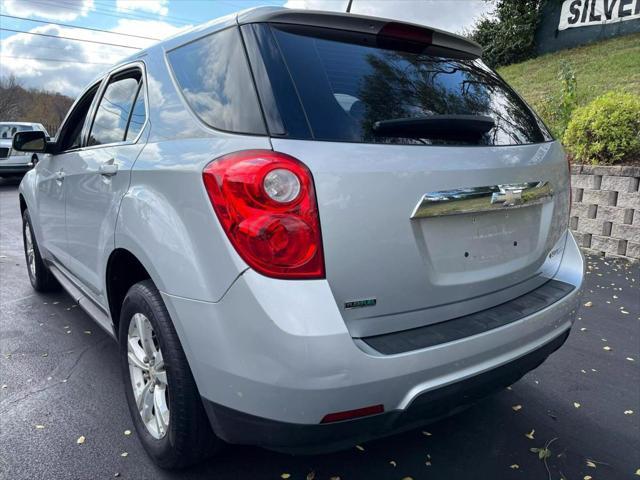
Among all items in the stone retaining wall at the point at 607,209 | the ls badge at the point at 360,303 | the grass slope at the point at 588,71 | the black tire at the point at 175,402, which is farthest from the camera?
the grass slope at the point at 588,71

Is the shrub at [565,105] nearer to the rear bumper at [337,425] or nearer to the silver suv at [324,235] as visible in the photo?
the silver suv at [324,235]

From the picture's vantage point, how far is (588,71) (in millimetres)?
12406

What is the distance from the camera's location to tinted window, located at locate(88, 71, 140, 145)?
2.65 metres

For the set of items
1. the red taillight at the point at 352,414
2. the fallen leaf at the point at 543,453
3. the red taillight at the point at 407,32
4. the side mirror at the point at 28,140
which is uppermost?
the red taillight at the point at 407,32

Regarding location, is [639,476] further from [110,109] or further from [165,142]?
[110,109]

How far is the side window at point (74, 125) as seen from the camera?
3453 mm

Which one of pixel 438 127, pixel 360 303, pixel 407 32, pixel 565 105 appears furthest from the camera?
pixel 565 105

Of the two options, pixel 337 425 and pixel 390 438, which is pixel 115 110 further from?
pixel 390 438

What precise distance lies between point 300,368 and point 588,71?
528 inches

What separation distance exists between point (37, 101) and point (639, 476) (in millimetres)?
49467

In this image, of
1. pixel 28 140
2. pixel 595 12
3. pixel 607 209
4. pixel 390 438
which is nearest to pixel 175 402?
pixel 390 438

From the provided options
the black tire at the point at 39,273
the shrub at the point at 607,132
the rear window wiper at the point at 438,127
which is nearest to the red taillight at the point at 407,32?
the rear window wiper at the point at 438,127

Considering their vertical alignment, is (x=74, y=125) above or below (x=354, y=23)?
below

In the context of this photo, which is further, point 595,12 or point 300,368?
point 595,12
